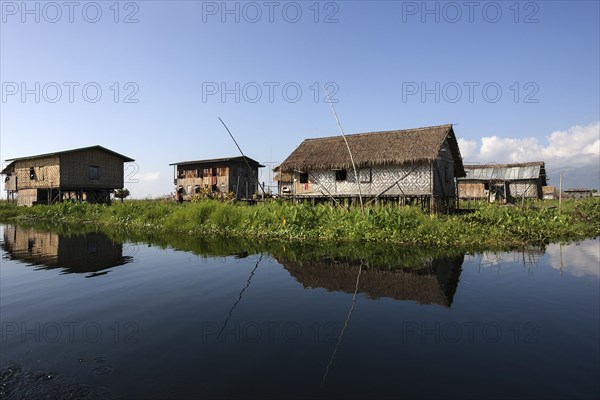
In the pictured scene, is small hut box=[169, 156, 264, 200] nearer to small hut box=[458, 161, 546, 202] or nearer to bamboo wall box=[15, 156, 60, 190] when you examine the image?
bamboo wall box=[15, 156, 60, 190]

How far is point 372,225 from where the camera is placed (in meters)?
14.4

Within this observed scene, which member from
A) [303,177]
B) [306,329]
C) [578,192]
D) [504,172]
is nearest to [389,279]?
[306,329]

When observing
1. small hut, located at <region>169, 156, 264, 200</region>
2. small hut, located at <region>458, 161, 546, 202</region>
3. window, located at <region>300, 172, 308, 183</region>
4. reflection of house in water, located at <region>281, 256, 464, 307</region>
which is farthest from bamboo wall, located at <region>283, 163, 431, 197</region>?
small hut, located at <region>458, 161, 546, 202</region>

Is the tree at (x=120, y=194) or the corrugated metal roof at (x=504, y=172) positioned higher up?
the corrugated metal roof at (x=504, y=172)

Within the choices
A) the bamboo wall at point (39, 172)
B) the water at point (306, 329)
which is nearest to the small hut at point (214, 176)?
the bamboo wall at point (39, 172)

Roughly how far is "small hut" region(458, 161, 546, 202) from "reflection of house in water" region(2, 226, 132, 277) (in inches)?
1298

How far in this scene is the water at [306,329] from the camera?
3.78 metres

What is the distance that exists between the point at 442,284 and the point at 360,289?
195cm

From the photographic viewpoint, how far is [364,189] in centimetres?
2212

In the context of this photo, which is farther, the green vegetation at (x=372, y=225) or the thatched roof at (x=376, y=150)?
the thatched roof at (x=376, y=150)

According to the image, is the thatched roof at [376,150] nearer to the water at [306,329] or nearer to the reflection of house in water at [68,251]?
the water at [306,329]

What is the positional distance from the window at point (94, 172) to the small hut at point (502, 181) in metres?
37.0

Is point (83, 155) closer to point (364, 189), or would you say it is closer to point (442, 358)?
point (364, 189)

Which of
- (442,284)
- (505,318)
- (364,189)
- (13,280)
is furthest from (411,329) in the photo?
(364,189)
